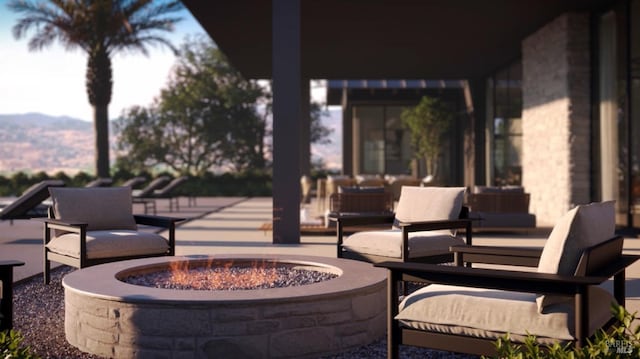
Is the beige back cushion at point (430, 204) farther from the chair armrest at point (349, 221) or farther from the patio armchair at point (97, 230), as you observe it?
the patio armchair at point (97, 230)

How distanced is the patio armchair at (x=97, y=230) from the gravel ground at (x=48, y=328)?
280 millimetres

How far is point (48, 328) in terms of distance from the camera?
15.2 feet

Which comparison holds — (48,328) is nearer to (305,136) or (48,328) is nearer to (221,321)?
(221,321)

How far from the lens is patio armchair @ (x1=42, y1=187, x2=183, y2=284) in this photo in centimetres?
577

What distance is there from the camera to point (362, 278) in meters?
4.44

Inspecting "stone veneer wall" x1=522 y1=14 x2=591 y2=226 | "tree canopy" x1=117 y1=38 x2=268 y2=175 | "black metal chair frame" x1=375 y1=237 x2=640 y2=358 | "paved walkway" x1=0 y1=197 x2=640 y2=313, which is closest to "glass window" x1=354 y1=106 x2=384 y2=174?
"tree canopy" x1=117 y1=38 x2=268 y2=175

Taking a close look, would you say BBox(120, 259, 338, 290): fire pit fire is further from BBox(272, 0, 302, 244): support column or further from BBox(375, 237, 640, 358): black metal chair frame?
BBox(272, 0, 302, 244): support column

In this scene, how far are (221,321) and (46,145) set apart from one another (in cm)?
10030

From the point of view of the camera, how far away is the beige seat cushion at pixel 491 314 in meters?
3.10

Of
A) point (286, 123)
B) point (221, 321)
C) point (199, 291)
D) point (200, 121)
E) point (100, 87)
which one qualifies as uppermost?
point (100, 87)

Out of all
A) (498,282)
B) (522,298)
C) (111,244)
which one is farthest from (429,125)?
(498,282)

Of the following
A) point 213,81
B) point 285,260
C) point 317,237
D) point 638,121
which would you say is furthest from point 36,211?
point 213,81

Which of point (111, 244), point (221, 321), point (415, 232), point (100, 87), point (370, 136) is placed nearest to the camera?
point (221, 321)

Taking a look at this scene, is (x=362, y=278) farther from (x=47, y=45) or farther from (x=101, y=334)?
(x=47, y=45)
